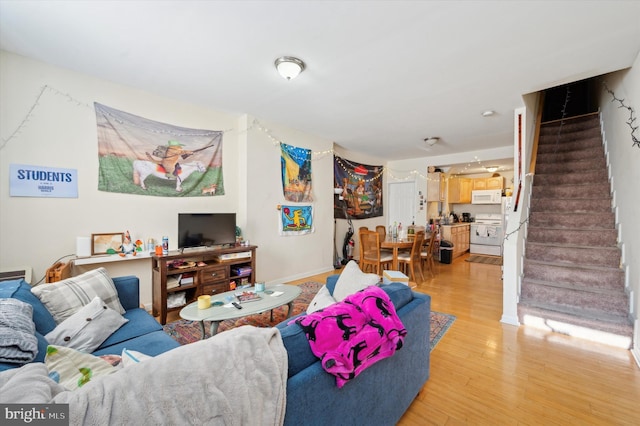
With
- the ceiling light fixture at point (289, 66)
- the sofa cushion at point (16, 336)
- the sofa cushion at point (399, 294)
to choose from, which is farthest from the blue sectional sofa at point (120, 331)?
the ceiling light fixture at point (289, 66)

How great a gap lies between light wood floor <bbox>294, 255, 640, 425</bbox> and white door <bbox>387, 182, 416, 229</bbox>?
4.04 meters

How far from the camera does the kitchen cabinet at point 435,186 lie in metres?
6.61

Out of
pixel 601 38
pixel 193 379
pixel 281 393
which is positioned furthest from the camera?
pixel 601 38

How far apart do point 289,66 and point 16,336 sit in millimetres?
2518

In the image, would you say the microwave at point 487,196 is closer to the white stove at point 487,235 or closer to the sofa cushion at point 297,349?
the white stove at point 487,235

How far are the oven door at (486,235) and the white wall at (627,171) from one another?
367 cm

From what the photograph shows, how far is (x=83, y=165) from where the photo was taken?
110 inches

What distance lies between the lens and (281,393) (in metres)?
0.85

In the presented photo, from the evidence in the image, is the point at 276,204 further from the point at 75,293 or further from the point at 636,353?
the point at 636,353

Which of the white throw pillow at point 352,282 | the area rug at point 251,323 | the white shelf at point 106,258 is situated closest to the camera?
the white throw pillow at point 352,282

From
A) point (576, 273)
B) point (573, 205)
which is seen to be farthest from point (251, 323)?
point (573, 205)

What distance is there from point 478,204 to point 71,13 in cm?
888

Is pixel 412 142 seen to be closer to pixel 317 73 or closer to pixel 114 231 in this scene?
pixel 317 73

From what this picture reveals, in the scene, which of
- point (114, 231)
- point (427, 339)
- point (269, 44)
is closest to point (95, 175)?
point (114, 231)
